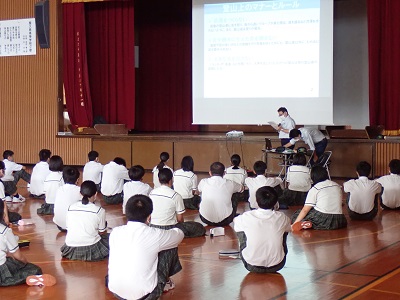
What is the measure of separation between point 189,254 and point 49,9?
869 centimetres

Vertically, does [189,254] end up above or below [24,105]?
below

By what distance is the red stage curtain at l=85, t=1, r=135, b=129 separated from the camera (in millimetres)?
13406

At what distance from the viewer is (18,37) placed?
13.2 metres

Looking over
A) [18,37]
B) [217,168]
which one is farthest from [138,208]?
[18,37]

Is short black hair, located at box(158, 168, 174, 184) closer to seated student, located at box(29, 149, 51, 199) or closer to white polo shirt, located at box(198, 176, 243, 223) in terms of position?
white polo shirt, located at box(198, 176, 243, 223)

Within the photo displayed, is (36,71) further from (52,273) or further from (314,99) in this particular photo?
(52,273)

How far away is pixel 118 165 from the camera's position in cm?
871

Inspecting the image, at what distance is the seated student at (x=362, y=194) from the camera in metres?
7.23

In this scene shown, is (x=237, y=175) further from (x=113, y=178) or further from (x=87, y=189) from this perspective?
(x=87, y=189)

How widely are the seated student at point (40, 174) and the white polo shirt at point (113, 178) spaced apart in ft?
2.55

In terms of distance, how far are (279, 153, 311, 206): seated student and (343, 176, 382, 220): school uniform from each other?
1047 millimetres

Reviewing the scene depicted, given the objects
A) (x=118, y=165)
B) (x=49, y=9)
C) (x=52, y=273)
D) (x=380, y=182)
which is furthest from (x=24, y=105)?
(x=52, y=273)

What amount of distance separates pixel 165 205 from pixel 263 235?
1.35 metres

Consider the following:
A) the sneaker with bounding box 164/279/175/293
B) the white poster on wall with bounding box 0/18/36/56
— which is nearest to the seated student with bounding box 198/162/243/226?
the sneaker with bounding box 164/279/175/293
